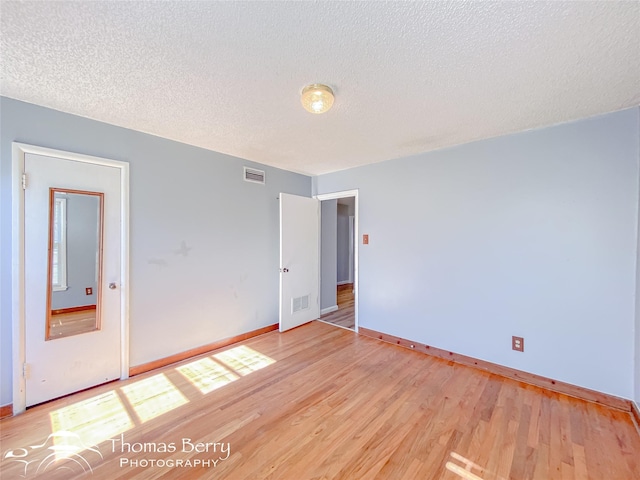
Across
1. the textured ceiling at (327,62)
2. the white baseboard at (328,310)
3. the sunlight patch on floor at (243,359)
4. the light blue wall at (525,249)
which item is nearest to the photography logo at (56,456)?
the sunlight patch on floor at (243,359)

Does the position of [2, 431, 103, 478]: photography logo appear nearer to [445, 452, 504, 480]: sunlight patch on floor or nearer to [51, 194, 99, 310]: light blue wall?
[51, 194, 99, 310]: light blue wall

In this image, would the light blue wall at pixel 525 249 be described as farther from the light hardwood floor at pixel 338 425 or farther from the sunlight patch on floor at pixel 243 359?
the sunlight patch on floor at pixel 243 359

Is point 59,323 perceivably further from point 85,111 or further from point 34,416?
point 85,111

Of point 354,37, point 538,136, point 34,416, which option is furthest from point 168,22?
point 538,136

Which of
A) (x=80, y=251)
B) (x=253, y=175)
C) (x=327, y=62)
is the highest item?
(x=327, y=62)

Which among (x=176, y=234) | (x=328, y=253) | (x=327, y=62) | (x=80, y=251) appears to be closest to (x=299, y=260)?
(x=328, y=253)

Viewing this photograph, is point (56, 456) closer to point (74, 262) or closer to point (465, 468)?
point (74, 262)

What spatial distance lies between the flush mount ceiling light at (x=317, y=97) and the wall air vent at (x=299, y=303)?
266cm

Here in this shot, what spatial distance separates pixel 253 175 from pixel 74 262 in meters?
2.02

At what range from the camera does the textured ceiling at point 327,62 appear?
1169 mm

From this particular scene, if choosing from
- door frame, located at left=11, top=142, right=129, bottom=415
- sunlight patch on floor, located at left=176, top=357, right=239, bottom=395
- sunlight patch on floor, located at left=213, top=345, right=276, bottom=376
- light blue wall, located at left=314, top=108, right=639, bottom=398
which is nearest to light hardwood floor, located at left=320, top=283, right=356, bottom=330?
light blue wall, located at left=314, top=108, right=639, bottom=398

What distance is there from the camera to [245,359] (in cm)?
278

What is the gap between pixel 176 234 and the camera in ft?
8.90

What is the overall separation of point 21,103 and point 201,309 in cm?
225
